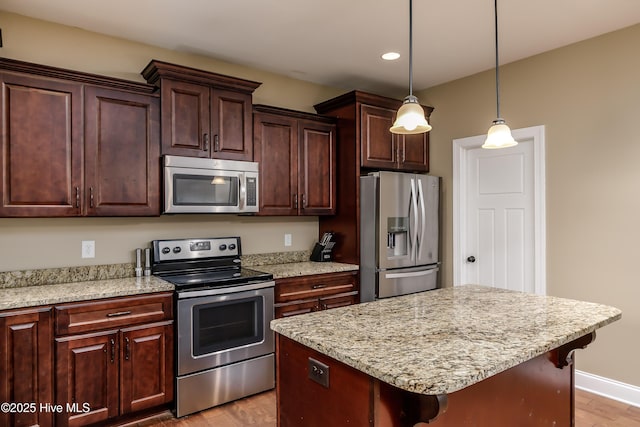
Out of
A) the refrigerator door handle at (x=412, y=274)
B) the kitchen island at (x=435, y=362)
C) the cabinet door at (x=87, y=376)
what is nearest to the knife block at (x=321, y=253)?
the refrigerator door handle at (x=412, y=274)

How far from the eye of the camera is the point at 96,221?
9.46 ft

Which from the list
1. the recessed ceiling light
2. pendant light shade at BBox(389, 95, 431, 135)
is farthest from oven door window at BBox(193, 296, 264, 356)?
the recessed ceiling light

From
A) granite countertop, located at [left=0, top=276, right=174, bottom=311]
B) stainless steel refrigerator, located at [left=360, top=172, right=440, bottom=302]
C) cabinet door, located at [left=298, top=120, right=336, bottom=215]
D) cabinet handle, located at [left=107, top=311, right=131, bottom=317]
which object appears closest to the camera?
granite countertop, located at [left=0, top=276, right=174, bottom=311]

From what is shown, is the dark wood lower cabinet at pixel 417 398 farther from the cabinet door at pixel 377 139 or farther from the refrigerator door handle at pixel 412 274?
the cabinet door at pixel 377 139

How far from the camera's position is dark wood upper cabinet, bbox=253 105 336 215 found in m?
3.40

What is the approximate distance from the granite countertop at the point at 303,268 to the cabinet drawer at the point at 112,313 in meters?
0.84

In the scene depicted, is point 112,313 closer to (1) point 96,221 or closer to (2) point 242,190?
(1) point 96,221

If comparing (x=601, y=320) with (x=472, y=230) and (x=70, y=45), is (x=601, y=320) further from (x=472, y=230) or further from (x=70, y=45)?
(x=70, y=45)

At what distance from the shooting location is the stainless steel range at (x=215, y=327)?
2.65m

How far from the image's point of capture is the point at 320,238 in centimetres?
403

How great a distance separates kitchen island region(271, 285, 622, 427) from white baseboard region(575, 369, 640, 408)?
1.22 metres

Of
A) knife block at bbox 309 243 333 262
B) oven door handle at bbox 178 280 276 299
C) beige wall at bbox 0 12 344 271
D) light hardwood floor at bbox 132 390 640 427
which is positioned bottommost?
light hardwood floor at bbox 132 390 640 427

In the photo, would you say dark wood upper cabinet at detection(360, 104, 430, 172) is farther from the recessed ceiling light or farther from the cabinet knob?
the cabinet knob

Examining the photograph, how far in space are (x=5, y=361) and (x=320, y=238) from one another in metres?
2.58
